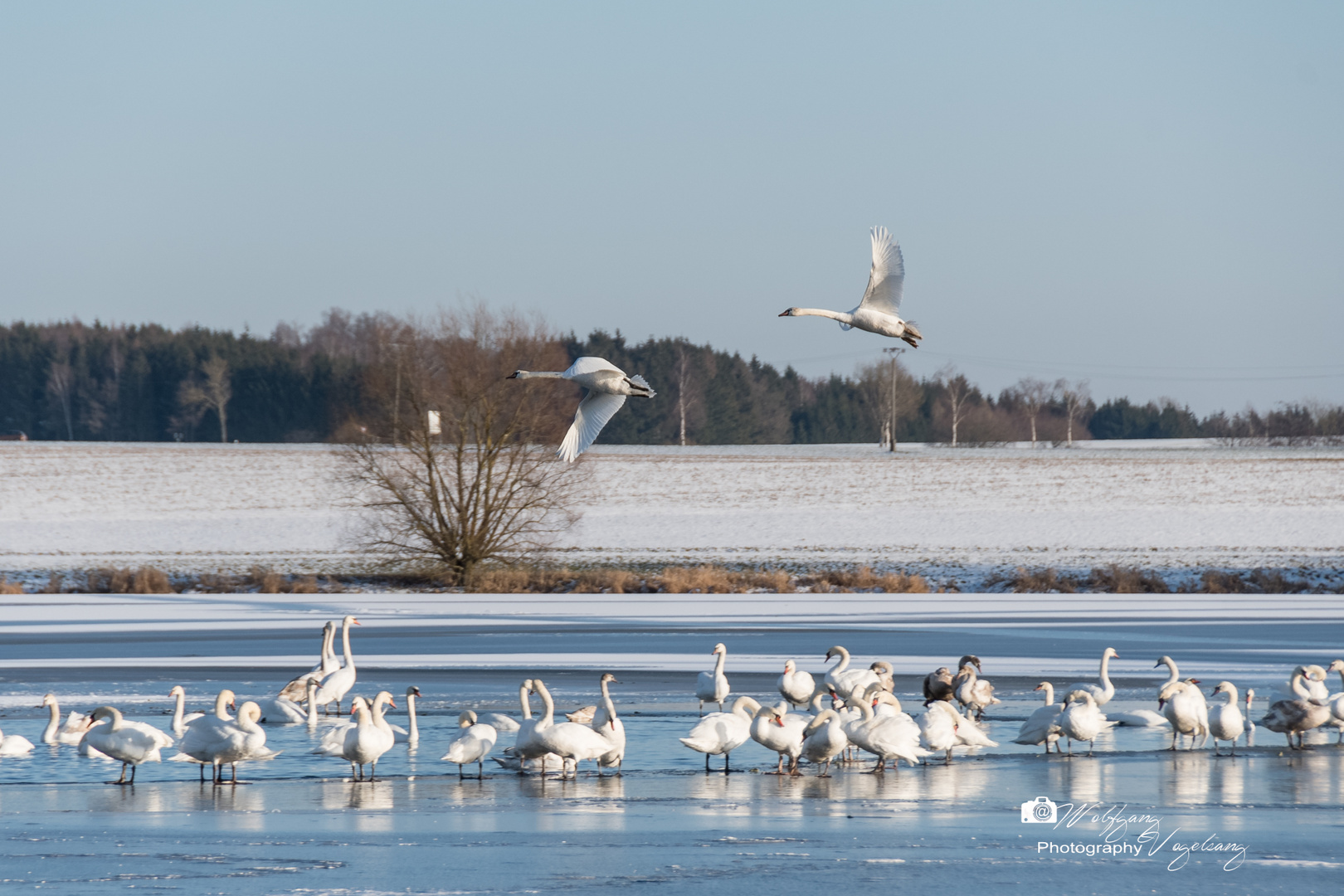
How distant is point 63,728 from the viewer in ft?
36.9

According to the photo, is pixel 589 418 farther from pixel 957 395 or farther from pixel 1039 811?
pixel 957 395

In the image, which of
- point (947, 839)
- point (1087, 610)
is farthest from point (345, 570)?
point (947, 839)

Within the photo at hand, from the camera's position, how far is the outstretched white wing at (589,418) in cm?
922

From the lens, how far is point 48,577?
101ft

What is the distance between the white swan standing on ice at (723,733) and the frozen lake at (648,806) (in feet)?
A: 0.73

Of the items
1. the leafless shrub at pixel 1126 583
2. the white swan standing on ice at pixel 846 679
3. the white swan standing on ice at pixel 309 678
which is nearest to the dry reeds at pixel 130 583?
the white swan standing on ice at pixel 309 678

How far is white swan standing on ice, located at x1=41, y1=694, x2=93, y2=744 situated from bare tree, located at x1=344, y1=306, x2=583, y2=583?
18.6 meters

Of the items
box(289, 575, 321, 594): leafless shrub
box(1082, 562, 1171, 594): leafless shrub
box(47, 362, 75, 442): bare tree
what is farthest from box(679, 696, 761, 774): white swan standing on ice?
box(47, 362, 75, 442): bare tree

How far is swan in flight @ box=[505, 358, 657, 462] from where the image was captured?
8.60 m

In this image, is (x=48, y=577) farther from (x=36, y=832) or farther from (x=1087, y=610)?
(x=36, y=832)

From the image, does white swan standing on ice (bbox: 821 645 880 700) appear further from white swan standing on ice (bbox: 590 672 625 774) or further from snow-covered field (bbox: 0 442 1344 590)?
snow-covered field (bbox: 0 442 1344 590)

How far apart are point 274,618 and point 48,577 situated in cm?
1153

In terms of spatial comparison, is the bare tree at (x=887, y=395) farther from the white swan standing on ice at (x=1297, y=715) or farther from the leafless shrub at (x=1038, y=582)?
the white swan standing on ice at (x=1297, y=715)

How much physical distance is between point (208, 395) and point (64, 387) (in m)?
12.8
